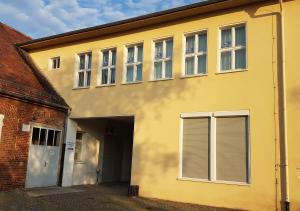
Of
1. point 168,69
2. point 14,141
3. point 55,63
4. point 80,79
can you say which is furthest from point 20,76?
point 168,69

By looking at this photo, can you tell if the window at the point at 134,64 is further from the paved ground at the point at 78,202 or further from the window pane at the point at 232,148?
the paved ground at the point at 78,202

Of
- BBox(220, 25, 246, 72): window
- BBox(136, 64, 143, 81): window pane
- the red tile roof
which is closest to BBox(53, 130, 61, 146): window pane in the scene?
the red tile roof

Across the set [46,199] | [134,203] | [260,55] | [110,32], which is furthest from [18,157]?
[260,55]

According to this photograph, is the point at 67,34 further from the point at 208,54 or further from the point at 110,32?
the point at 208,54

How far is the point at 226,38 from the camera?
12.7 m

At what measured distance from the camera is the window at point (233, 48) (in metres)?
12.3

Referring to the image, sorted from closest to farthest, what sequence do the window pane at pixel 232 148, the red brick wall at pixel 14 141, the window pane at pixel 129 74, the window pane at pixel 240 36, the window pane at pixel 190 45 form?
the window pane at pixel 232 148 → the window pane at pixel 240 36 → the red brick wall at pixel 14 141 → the window pane at pixel 190 45 → the window pane at pixel 129 74

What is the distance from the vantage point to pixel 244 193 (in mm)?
11211

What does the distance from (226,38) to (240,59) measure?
99 cm

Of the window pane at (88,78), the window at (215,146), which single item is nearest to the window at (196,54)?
the window at (215,146)

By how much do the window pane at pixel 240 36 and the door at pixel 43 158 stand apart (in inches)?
337

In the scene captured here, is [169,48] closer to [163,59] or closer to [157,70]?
[163,59]

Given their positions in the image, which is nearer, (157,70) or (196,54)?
(196,54)

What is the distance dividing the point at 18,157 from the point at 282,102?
983 cm
